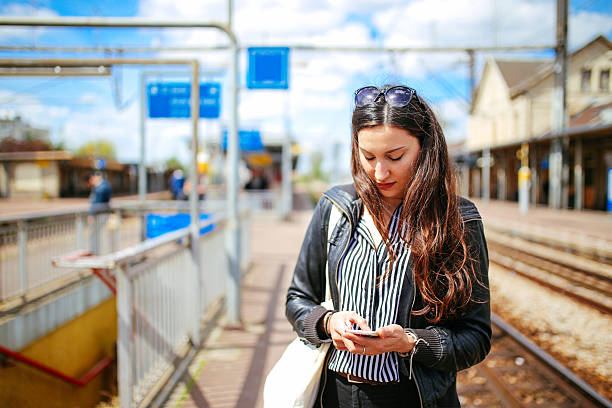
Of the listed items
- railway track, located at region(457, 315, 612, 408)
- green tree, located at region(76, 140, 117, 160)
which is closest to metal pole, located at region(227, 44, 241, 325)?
railway track, located at region(457, 315, 612, 408)

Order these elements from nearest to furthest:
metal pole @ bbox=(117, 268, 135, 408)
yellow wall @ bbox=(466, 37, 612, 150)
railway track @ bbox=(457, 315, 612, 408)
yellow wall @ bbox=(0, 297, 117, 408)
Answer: metal pole @ bbox=(117, 268, 135, 408) < railway track @ bbox=(457, 315, 612, 408) < yellow wall @ bbox=(0, 297, 117, 408) < yellow wall @ bbox=(466, 37, 612, 150)

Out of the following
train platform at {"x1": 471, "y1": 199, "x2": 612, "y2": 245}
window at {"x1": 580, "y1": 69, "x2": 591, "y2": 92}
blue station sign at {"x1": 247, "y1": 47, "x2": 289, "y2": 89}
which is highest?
window at {"x1": 580, "y1": 69, "x2": 591, "y2": 92}

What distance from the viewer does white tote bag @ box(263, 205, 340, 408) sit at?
58.6 inches

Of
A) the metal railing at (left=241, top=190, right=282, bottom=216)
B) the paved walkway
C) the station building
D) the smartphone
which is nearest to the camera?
the smartphone

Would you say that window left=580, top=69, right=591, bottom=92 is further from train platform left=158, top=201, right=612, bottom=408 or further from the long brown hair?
the long brown hair

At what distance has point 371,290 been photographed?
150 centimetres

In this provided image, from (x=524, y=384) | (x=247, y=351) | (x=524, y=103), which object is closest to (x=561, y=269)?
(x=524, y=384)

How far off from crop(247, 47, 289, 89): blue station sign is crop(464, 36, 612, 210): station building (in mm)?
5568

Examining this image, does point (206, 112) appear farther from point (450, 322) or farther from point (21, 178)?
point (21, 178)

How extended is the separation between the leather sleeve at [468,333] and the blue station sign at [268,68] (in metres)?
4.07

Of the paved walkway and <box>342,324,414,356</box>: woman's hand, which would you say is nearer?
<box>342,324,414,356</box>: woman's hand

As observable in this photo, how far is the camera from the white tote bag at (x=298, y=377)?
1488mm

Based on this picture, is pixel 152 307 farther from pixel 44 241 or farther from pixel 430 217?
pixel 44 241

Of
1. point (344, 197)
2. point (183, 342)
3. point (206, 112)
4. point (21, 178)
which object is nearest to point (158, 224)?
point (206, 112)
